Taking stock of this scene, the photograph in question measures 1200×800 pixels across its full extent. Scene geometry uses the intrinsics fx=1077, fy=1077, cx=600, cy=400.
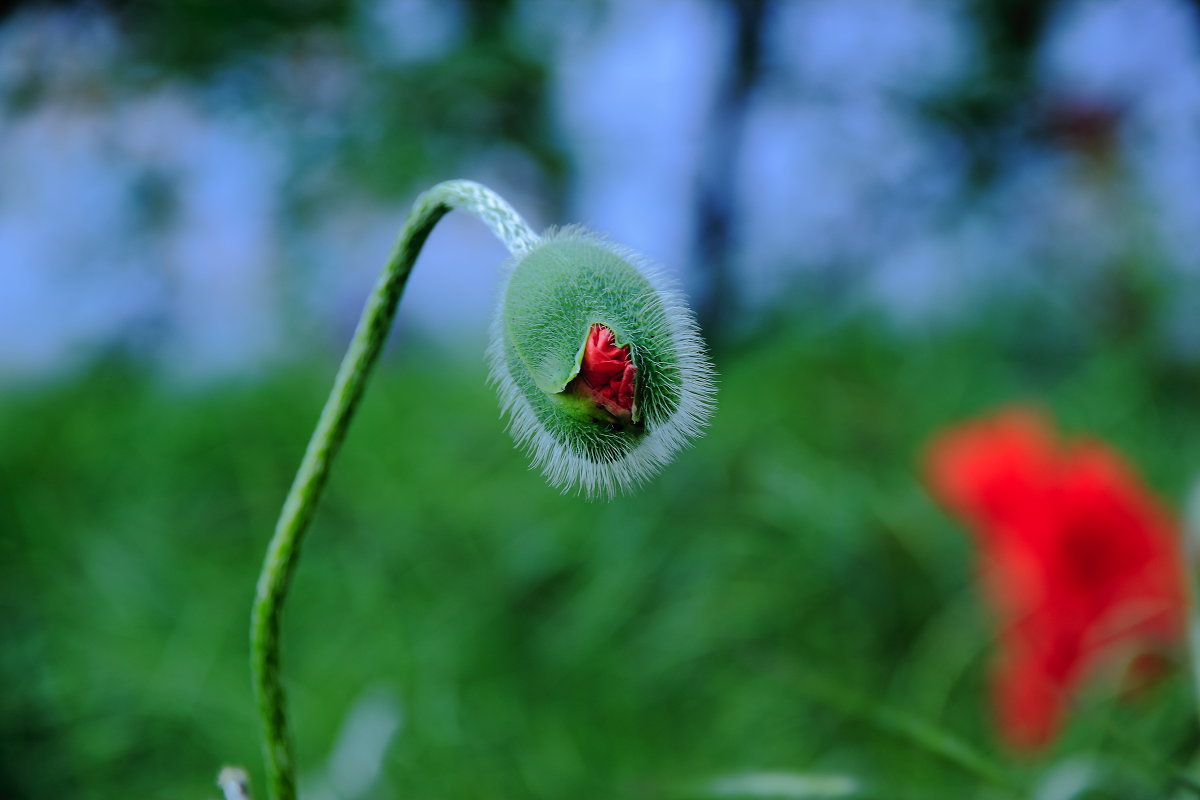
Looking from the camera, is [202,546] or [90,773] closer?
[90,773]

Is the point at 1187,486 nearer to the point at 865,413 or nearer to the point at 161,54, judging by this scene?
the point at 865,413

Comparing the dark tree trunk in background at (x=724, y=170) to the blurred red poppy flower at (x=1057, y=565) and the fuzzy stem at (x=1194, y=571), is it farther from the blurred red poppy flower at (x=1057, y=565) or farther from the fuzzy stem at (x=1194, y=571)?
the fuzzy stem at (x=1194, y=571)

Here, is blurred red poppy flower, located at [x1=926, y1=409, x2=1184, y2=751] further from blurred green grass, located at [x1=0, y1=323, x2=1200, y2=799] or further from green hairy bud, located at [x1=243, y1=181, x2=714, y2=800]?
green hairy bud, located at [x1=243, y1=181, x2=714, y2=800]

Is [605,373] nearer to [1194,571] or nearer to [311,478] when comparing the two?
[311,478]

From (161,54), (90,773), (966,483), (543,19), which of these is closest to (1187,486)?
(966,483)

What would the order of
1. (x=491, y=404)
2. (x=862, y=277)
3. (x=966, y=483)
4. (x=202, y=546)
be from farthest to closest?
(x=862, y=277), (x=491, y=404), (x=202, y=546), (x=966, y=483)

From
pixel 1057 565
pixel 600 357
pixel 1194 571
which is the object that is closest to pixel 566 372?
pixel 600 357

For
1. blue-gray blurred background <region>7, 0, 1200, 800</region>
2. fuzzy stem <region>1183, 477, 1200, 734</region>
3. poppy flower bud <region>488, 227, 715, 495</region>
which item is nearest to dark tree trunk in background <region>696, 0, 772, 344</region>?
blue-gray blurred background <region>7, 0, 1200, 800</region>

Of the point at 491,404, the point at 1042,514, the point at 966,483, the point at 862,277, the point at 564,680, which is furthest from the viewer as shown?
the point at 862,277
